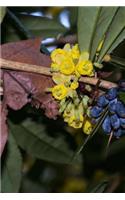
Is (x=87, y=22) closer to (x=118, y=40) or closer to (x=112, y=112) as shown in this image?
(x=118, y=40)

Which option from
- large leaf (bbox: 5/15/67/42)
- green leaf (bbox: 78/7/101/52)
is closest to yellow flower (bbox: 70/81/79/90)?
green leaf (bbox: 78/7/101/52)

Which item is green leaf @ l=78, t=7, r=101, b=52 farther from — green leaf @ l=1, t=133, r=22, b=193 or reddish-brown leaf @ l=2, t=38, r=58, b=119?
green leaf @ l=1, t=133, r=22, b=193

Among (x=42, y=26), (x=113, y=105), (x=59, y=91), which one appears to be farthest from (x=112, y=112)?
(x=42, y=26)

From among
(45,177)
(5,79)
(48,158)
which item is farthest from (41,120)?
(45,177)

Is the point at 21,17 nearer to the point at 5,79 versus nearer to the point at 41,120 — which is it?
the point at 41,120
